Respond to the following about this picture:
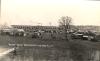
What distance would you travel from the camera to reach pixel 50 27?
9.93 ft

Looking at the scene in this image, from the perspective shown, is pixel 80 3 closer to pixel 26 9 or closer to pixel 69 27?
pixel 69 27

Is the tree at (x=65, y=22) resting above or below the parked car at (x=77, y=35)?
above

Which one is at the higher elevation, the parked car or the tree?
the tree

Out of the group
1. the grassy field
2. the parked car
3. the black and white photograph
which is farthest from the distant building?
the parked car

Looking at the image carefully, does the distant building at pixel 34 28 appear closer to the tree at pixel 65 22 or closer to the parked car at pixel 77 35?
the tree at pixel 65 22

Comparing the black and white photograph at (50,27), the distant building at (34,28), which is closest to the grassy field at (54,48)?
the black and white photograph at (50,27)

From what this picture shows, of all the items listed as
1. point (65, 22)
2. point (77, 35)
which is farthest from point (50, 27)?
point (77, 35)

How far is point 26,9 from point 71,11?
0.60m

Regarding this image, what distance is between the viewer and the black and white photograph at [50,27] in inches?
118

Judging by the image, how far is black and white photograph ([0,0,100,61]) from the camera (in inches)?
118

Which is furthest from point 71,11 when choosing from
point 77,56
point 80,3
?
point 77,56

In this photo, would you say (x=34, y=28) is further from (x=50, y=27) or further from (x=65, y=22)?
(x=65, y=22)

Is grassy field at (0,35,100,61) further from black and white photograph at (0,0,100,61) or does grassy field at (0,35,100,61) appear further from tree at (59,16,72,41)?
tree at (59,16,72,41)

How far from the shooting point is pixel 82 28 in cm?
302
